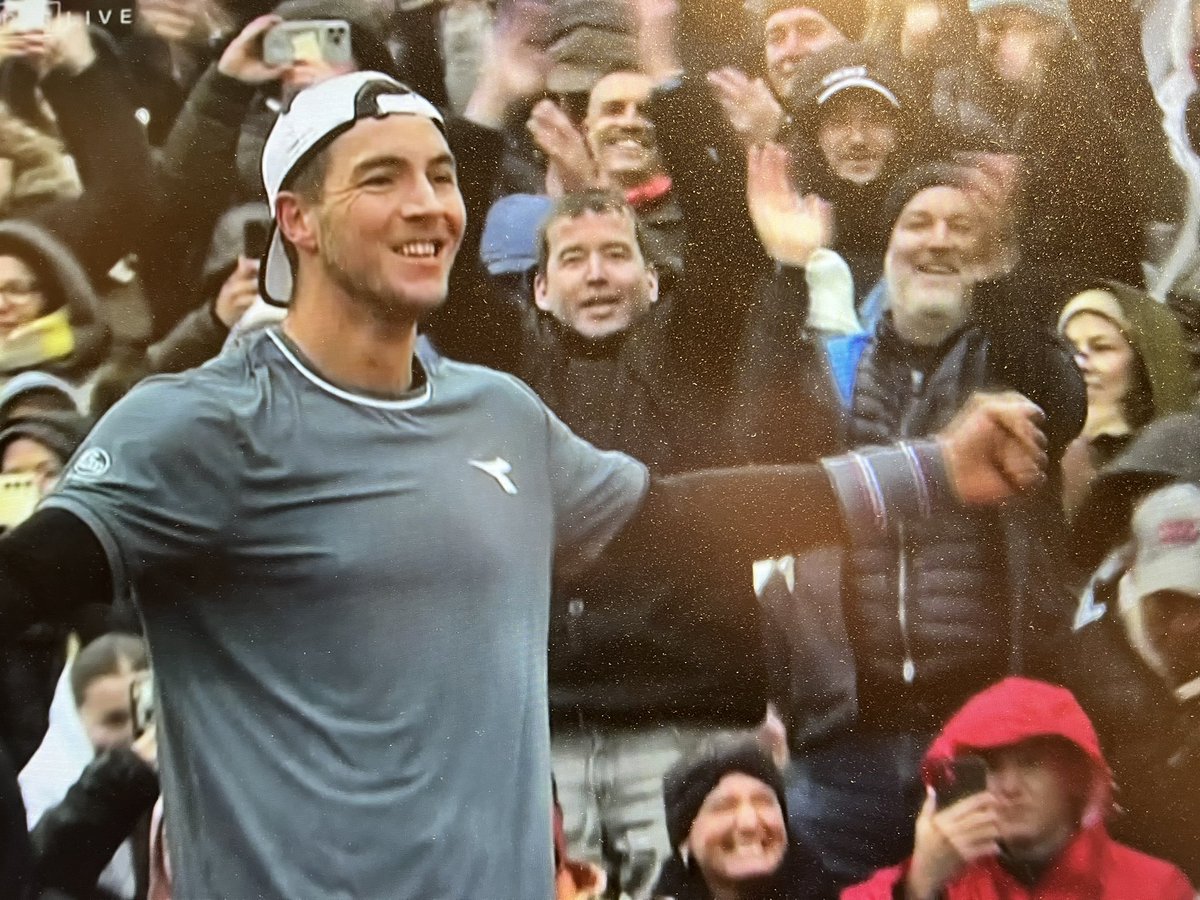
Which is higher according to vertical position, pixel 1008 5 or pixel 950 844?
pixel 1008 5

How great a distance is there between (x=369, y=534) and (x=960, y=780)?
1153 millimetres

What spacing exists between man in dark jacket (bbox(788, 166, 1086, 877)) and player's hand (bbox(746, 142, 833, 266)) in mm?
148

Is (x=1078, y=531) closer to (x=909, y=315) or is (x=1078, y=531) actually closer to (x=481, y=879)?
(x=909, y=315)

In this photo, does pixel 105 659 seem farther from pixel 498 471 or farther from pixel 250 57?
pixel 250 57

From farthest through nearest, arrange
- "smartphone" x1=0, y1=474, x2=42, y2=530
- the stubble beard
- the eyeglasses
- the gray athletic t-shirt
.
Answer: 1. the eyeglasses
2. "smartphone" x1=0, y1=474, x2=42, y2=530
3. the stubble beard
4. the gray athletic t-shirt

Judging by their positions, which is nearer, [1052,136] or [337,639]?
[337,639]

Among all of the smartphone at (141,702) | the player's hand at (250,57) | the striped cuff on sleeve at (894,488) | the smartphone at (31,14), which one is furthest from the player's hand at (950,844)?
the smartphone at (31,14)

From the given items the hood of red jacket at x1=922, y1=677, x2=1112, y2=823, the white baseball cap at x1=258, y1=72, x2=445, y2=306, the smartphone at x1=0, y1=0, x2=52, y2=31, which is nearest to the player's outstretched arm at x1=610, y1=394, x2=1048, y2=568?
the hood of red jacket at x1=922, y1=677, x2=1112, y2=823

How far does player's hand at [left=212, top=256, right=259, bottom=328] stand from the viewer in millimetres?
2500

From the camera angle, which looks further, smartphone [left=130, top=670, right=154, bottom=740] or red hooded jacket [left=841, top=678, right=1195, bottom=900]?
smartphone [left=130, top=670, right=154, bottom=740]

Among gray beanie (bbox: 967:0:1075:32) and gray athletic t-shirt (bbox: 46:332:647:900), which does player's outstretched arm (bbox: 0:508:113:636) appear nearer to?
gray athletic t-shirt (bbox: 46:332:647:900)

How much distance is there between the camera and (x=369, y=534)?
7.51 feet

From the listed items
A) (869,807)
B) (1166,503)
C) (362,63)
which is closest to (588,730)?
(869,807)

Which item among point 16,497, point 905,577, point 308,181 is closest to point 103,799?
point 16,497
